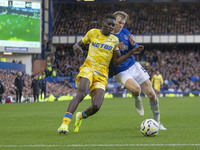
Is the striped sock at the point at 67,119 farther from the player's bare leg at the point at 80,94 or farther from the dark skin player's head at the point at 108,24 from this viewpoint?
the dark skin player's head at the point at 108,24

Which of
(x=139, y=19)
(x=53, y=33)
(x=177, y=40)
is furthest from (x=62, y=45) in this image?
(x=177, y=40)

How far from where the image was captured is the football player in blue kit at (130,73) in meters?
9.06

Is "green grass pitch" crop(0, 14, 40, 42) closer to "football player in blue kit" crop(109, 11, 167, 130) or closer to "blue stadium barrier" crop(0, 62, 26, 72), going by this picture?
"blue stadium barrier" crop(0, 62, 26, 72)

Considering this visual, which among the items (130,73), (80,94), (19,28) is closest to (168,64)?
(19,28)

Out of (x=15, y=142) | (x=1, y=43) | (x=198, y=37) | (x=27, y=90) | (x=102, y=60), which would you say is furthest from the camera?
(x=198, y=37)

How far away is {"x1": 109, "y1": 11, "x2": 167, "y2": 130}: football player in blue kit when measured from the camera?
9062 millimetres

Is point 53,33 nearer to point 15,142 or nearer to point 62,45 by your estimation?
point 62,45

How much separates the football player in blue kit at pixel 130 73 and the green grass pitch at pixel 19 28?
94.7 feet

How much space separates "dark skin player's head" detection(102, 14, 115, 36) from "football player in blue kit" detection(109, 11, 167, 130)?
0.89 metres

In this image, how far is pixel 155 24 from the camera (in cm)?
5638

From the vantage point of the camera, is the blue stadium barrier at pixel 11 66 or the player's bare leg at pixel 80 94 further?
the blue stadium barrier at pixel 11 66

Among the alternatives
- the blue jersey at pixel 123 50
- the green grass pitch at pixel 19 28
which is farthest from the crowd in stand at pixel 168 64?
the blue jersey at pixel 123 50

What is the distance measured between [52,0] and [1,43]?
1918 cm

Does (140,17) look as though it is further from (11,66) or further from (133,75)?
(133,75)
